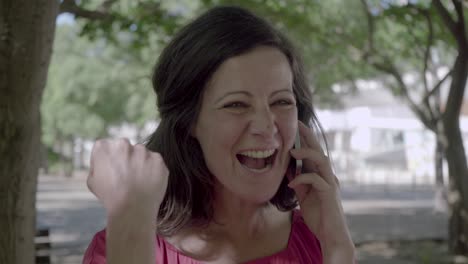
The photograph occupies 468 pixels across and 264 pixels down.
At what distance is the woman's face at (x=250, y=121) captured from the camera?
1.81 meters

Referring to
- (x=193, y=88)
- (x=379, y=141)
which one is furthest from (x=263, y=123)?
(x=379, y=141)

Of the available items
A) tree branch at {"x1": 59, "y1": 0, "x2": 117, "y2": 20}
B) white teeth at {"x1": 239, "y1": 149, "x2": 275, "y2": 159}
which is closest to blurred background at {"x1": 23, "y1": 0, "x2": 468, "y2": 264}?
tree branch at {"x1": 59, "y1": 0, "x2": 117, "y2": 20}

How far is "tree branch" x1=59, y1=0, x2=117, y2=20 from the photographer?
5.93 m

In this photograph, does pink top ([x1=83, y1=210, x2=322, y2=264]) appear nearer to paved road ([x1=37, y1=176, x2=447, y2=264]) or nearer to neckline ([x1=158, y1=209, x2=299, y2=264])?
neckline ([x1=158, y1=209, x2=299, y2=264])

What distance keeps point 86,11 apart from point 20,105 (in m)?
3.63

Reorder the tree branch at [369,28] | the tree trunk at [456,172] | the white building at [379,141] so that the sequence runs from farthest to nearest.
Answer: the white building at [379,141]
the tree branch at [369,28]
the tree trunk at [456,172]

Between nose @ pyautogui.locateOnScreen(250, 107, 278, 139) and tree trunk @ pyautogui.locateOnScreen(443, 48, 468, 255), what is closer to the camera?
nose @ pyautogui.locateOnScreen(250, 107, 278, 139)

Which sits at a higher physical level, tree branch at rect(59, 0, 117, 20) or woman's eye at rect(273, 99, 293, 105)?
tree branch at rect(59, 0, 117, 20)

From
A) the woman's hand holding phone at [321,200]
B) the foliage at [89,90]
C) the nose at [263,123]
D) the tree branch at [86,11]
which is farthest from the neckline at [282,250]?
the foliage at [89,90]

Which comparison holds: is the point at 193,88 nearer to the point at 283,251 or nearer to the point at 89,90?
the point at 283,251

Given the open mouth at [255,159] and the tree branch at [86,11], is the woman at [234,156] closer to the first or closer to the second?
the open mouth at [255,159]

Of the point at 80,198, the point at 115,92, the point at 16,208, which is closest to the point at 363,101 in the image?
the point at 115,92

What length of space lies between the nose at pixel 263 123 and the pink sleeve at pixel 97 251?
0.57m

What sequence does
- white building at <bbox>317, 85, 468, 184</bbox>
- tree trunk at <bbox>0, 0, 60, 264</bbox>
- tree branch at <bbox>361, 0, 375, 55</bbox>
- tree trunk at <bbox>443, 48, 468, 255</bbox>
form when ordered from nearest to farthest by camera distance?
1. tree trunk at <bbox>0, 0, 60, 264</bbox>
2. tree trunk at <bbox>443, 48, 468, 255</bbox>
3. tree branch at <bbox>361, 0, 375, 55</bbox>
4. white building at <bbox>317, 85, 468, 184</bbox>
